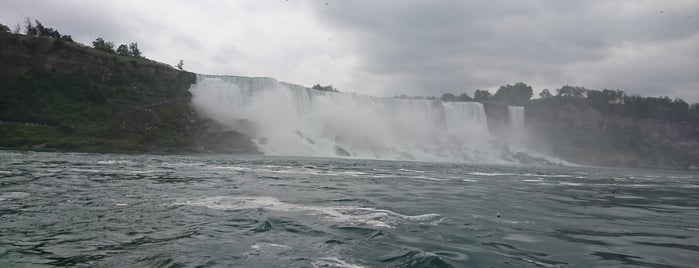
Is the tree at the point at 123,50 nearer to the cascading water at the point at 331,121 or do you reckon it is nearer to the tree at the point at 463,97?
the cascading water at the point at 331,121

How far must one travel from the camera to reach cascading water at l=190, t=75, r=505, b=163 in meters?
70.7

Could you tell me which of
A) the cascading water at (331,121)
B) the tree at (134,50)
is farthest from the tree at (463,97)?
the tree at (134,50)

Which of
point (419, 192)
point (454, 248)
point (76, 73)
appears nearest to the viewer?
point (454, 248)

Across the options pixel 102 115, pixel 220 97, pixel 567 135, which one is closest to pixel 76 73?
pixel 102 115

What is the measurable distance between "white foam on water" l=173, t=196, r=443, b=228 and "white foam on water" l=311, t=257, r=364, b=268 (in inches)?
126

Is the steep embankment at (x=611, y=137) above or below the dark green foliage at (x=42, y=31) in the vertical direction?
below

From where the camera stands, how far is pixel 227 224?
31.8 ft

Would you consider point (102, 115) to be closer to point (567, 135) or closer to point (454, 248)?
point (454, 248)

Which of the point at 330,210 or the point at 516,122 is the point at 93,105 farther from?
the point at 516,122

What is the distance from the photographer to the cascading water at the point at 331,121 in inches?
2783

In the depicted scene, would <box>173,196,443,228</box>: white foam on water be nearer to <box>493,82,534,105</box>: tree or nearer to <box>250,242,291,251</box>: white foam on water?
<box>250,242,291,251</box>: white foam on water

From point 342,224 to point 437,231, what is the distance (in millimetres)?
2146

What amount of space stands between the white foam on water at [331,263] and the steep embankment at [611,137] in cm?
10722

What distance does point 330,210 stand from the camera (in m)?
12.2
